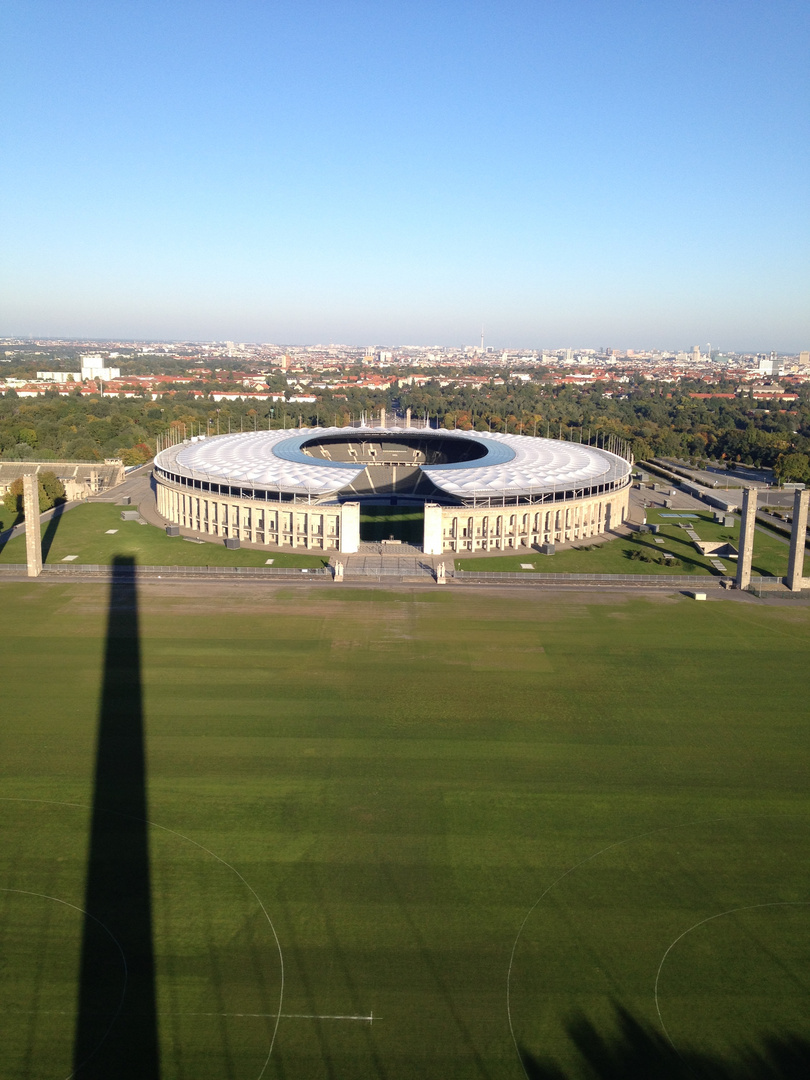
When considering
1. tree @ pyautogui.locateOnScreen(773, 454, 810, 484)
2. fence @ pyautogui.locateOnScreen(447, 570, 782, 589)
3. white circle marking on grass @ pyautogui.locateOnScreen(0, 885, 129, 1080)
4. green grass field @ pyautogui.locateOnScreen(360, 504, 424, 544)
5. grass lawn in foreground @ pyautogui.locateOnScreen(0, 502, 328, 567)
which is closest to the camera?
white circle marking on grass @ pyautogui.locateOnScreen(0, 885, 129, 1080)

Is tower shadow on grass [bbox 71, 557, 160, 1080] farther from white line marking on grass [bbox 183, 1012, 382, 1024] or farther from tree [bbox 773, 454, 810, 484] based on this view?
tree [bbox 773, 454, 810, 484]

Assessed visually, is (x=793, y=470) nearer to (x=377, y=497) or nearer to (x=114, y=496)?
(x=377, y=497)

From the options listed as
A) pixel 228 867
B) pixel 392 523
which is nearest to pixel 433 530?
pixel 392 523

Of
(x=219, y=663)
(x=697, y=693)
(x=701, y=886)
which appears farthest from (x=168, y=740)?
(x=697, y=693)

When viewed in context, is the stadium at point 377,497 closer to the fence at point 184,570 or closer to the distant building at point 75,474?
the fence at point 184,570

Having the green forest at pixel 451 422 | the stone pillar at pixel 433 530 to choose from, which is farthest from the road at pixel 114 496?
the stone pillar at pixel 433 530

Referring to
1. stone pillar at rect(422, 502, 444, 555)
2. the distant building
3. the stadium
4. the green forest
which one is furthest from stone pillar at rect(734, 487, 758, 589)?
the distant building

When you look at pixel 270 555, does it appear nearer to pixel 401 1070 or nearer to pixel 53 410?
pixel 401 1070
